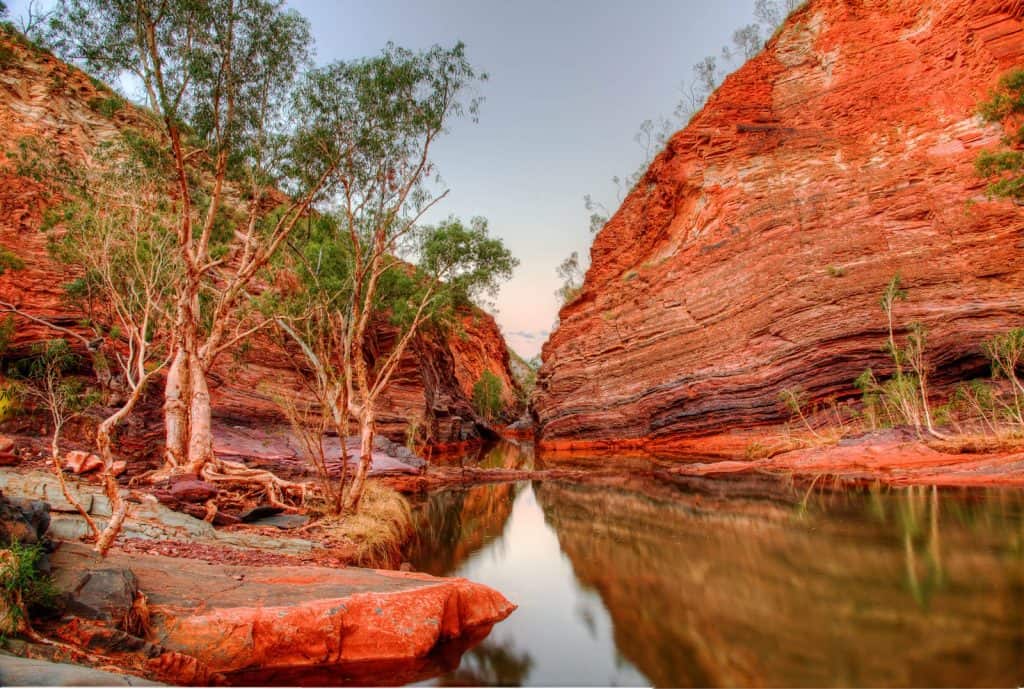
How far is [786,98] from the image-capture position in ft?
97.1

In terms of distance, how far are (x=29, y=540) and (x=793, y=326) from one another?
80.2 feet

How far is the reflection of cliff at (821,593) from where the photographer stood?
171 inches

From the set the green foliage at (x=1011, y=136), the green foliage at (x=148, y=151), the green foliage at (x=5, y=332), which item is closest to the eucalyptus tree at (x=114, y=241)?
the green foliage at (x=148, y=151)

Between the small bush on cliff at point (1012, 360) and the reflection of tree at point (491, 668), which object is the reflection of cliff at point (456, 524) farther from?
the small bush on cliff at point (1012, 360)

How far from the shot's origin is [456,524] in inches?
478

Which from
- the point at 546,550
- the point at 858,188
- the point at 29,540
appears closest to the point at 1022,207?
the point at 858,188

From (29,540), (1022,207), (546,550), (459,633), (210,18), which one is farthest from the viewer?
(1022,207)

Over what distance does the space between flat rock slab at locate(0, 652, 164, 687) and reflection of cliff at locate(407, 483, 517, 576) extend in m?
5.58

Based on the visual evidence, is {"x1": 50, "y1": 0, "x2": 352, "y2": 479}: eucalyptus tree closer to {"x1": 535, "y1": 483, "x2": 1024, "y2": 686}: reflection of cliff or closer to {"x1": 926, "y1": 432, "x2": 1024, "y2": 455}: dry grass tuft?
{"x1": 535, "y1": 483, "x2": 1024, "y2": 686}: reflection of cliff

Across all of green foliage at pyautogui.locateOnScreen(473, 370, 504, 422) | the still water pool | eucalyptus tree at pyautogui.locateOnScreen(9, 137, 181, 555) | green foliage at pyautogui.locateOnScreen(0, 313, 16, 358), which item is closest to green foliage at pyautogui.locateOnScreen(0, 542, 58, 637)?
the still water pool

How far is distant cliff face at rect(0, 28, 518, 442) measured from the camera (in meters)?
18.7

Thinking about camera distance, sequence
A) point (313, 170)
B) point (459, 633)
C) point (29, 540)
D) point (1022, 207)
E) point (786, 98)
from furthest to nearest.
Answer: point (786, 98), point (1022, 207), point (313, 170), point (459, 633), point (29, 540)

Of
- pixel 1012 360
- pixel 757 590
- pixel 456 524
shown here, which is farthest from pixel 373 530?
pixel 1012 360

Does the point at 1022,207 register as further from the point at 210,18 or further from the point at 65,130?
the point at 65,130
